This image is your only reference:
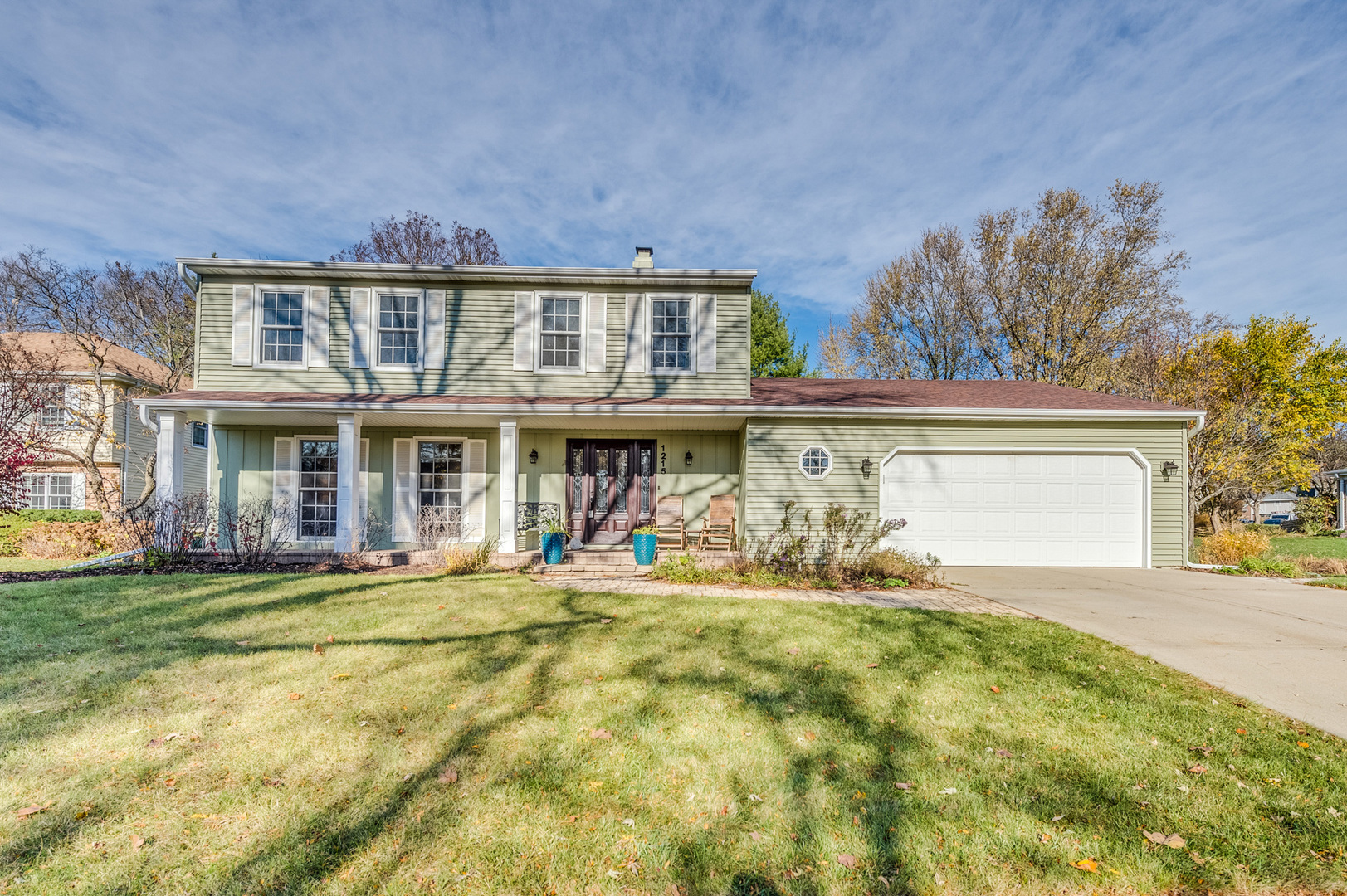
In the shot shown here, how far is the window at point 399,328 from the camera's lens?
10430mm

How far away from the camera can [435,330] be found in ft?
34.3

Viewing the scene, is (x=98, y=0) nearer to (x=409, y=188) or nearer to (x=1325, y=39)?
(x=409, y=188)

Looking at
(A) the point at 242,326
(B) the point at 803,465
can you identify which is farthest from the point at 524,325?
(B) the point at 803,465

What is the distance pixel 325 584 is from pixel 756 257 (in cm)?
1564

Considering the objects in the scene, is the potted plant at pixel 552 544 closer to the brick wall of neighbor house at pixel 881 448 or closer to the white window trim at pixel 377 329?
the brick wall of neighbor house at pixel 881 448

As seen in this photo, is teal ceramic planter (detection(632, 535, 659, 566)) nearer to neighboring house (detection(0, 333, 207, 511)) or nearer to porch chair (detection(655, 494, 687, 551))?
porch chair (detection(655, 494, 687, 551))

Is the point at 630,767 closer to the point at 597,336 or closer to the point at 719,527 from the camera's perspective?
the point at 719,527

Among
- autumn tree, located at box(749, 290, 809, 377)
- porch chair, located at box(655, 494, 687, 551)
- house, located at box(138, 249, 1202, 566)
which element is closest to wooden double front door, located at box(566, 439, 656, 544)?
house, located at box(138, 249, 1202, 566)

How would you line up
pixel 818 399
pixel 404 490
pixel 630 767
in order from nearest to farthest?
Result: pixel 630 767 → pixel 818 399 → pixel 404 490

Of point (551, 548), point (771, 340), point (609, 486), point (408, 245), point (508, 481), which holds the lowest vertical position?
point (551, 548)

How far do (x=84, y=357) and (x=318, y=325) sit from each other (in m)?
13.3

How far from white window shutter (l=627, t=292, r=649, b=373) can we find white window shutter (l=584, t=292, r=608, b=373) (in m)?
0.43

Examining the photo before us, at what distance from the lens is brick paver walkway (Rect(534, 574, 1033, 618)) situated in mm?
6320

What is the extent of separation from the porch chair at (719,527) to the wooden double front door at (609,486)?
1190mm
